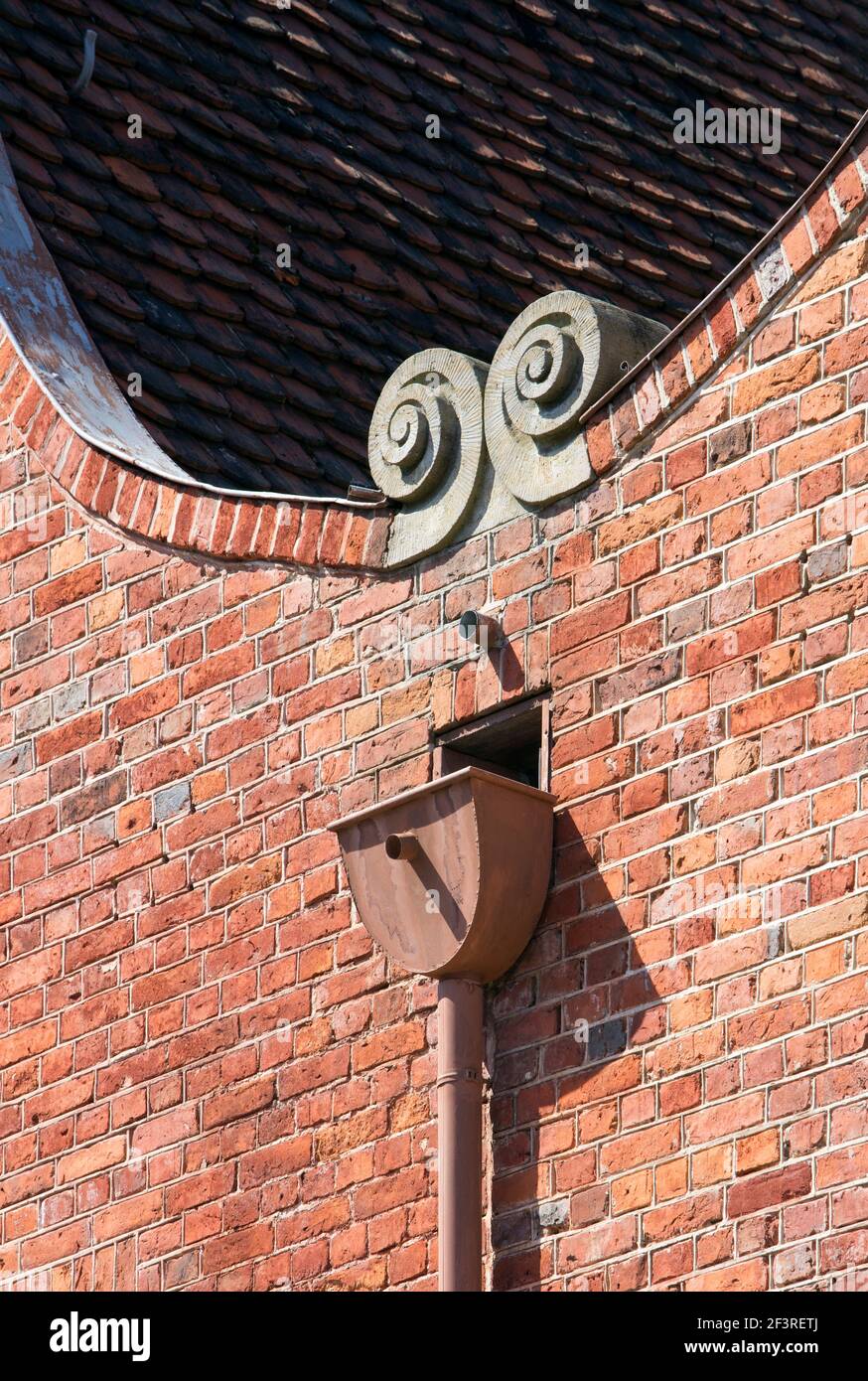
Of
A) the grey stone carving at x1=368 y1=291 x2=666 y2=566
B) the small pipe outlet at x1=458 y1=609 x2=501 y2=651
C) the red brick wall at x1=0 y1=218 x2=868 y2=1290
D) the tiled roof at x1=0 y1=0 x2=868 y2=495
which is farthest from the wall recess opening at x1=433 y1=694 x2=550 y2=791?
the tiled roof at x1=0 y1=0 x2=868 y2=495

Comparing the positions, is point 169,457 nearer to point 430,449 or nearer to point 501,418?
point 430,449

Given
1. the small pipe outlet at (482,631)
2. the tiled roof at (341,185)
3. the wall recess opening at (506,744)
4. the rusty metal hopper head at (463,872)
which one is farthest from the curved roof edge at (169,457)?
the rusty metal hopper head at (463,872)

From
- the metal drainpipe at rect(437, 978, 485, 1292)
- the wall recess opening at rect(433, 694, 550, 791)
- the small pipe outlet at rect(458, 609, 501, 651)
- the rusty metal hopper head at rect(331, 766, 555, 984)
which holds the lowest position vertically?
the metal drainpipe at rect(437, 978, 485, 1292)

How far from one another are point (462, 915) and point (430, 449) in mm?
1268

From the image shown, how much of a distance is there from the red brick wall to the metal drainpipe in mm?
78

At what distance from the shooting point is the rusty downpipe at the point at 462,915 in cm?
787

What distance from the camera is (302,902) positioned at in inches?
340

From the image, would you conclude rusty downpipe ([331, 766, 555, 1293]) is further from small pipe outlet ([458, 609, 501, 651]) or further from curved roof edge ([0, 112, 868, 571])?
curved roof edge ([0, 112, 868, 571])

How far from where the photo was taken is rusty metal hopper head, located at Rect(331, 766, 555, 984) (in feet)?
26.1

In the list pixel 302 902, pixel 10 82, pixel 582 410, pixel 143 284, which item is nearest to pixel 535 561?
pixel 582 410

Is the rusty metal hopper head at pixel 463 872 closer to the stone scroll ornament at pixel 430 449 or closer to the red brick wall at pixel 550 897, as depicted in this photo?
the red brick wall at pixel 550 897

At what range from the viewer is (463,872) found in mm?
8023

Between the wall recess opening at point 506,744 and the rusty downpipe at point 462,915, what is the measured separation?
0.19 metres

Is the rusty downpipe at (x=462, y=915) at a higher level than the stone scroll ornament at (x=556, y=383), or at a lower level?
lower
